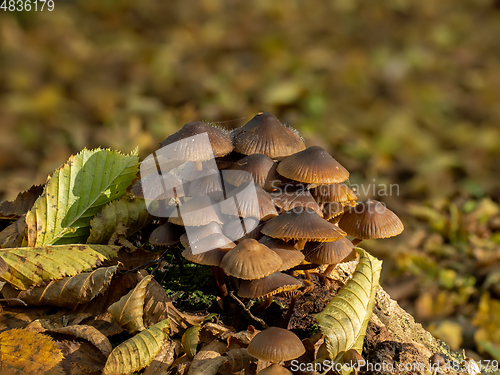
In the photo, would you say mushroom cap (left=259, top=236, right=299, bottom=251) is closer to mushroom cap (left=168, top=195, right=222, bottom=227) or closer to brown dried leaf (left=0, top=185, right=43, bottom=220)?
A: mushroom cap (left=168, top=195, right=222, bottom=227)

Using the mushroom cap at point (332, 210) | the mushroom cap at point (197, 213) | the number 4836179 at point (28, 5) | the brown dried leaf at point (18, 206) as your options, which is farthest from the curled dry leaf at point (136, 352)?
the number 4836179 at point (28, 5)

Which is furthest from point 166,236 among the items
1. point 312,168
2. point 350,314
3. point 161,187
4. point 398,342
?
point 398,342

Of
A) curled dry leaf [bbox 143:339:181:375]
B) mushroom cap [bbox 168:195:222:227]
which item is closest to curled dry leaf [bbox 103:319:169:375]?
curled dry leaf [bbox 143:339:181:375]

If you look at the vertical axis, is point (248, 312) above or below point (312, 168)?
below

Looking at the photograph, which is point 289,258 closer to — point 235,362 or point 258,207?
point 258,207

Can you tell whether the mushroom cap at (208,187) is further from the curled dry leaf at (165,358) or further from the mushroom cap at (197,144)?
the curled dry leaf at (165,358)

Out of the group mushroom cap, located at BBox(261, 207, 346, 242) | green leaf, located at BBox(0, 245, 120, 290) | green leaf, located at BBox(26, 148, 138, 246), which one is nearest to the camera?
mushroom cap, located at BBox(261, 207, 346, 242)

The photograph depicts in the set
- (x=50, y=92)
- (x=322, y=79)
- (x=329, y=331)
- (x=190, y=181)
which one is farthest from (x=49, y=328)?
(x=322, y=79)
